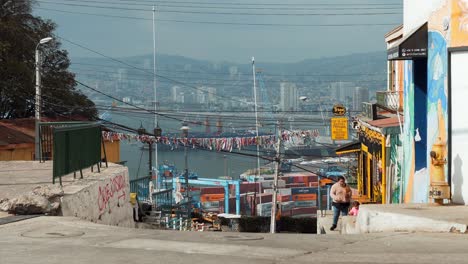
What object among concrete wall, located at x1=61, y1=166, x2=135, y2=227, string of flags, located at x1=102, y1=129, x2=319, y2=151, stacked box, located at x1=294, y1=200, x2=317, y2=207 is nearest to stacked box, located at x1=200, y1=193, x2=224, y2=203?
stacked box, located at x1=294, y1=200, x2=317, y2=207

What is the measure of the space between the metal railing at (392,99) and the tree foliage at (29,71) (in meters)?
17.7

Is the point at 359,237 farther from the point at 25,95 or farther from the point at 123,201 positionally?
the point at 25,95

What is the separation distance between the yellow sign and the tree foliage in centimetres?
1443

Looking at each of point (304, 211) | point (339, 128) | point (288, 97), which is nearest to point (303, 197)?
point (304, 211)

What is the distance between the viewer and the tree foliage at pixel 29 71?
132 feet

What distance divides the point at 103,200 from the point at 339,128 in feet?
83.4

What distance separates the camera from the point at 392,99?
88.8ft

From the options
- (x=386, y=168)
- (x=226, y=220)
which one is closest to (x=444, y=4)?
(x=386, y=168)

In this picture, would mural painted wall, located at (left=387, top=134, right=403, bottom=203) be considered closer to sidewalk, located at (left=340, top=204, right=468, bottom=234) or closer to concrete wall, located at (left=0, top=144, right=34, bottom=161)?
sidewalk, located at (left=340, top=204, right=468, bottom=234)

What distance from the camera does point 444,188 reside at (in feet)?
41.3

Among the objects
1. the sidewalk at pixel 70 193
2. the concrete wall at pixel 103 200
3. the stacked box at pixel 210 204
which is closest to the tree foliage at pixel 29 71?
the stacked box at pixel 210 204

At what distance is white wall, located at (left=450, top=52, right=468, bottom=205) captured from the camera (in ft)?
42.1

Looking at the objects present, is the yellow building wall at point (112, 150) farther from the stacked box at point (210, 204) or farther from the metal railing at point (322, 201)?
the metal railing at point (322, 201)

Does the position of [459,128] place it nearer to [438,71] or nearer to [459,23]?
[438,71]
